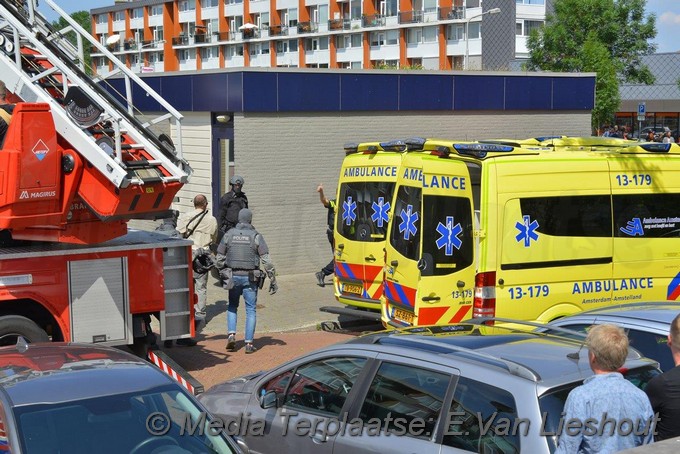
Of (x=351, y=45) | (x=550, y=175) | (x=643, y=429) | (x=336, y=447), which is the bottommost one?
(x=336, y=447)

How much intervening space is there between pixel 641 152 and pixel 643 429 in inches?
304

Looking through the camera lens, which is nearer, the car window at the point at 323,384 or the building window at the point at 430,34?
the car window at the point at 323,384

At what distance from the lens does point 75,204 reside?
31.5 feet

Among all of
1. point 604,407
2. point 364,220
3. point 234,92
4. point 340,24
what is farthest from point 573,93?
point 340,24

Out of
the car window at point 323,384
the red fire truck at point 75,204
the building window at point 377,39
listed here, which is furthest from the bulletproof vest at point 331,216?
the building window at point 377,39

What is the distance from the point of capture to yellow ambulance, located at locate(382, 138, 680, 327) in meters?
10.4

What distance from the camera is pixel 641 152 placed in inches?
465

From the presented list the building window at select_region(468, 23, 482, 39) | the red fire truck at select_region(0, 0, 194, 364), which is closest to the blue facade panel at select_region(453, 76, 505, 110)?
the red fire truck at select_region(0, 0, 194, 364)

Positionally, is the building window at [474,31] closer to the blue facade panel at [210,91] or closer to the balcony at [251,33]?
the balcony at [251,33]

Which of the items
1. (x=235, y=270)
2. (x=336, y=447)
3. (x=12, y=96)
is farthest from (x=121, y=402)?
(x=235, y=270)

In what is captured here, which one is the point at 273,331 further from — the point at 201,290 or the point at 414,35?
the point at 414,35

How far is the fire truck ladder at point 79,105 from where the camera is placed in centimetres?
927

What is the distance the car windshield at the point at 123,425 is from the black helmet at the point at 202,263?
6350 millimetres

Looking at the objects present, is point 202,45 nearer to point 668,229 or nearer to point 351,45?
point 351,45
